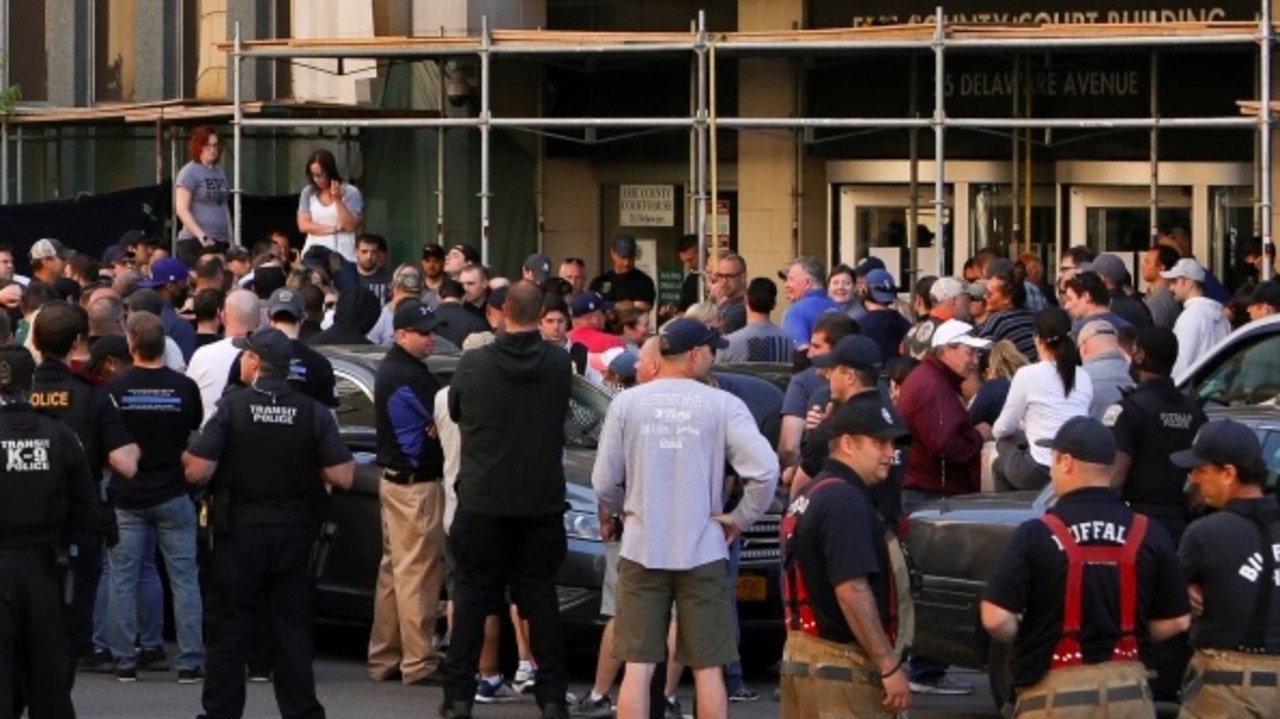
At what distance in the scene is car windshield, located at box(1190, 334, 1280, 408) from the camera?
45.9ft

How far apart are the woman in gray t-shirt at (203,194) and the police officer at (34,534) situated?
37.3 ft

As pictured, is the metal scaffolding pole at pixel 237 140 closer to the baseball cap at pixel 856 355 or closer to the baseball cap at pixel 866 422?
the baseball cap at pixel 856 355

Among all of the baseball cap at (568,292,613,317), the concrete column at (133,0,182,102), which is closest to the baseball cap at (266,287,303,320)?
the baseball cap at (568,292,613,317)

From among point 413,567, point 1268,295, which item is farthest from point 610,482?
point 1268,295

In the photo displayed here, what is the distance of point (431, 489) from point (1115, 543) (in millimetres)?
5848

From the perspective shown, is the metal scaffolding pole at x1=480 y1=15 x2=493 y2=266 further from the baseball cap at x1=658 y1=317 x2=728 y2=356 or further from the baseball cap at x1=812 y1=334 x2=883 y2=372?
the baseball cap at x1=812 y1=334 x2=883 y2=372

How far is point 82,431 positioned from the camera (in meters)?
12.6

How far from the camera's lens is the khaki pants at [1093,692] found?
8297 mm

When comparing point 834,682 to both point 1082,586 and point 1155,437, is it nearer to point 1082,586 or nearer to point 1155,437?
point 1082,586

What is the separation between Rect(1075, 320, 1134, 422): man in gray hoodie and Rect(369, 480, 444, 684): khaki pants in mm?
3353

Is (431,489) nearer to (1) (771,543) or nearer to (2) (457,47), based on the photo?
(1) (771,543)

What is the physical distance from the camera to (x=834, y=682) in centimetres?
877

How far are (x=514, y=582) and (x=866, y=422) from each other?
3937 mm

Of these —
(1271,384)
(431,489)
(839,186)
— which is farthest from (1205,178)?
(431,489)
